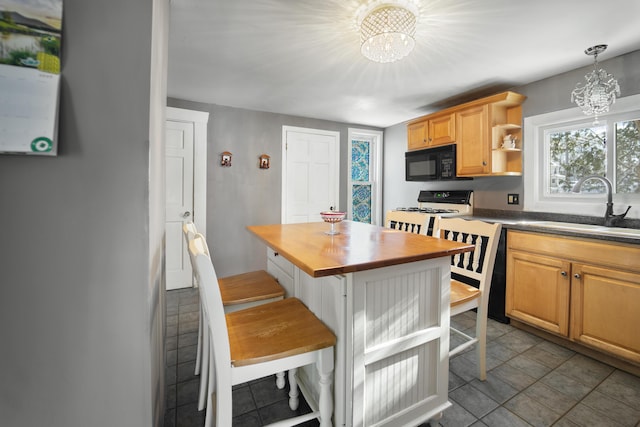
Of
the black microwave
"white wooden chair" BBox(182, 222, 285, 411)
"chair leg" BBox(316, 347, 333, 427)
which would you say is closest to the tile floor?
"white wooden chair" BBox(182, 222, 285, 411)

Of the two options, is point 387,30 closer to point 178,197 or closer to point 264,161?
point 264,161

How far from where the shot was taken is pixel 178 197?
3.40m

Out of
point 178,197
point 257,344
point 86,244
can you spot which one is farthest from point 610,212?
point 178,197

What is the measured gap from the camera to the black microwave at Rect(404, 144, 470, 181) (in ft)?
10.7

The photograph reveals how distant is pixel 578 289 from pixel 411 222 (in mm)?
1271

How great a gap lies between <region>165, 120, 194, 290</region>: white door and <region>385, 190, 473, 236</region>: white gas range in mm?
2427

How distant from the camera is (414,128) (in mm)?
3777

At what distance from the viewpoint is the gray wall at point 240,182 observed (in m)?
3.58

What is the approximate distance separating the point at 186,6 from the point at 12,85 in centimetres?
136

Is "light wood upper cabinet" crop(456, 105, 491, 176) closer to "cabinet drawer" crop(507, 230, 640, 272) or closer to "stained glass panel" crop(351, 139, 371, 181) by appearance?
"cabinet drawer" crop(507, 230, 640, 272)

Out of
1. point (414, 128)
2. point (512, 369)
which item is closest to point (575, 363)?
point (512, 369)

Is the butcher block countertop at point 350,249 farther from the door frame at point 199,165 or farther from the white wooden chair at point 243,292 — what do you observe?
the door frame at point 199,165

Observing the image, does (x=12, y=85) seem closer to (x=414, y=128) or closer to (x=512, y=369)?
(x=512, y=369)

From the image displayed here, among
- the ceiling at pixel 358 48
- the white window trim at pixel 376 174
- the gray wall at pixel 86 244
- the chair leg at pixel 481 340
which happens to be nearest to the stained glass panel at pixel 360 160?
the white window trim at pixel 376 174
